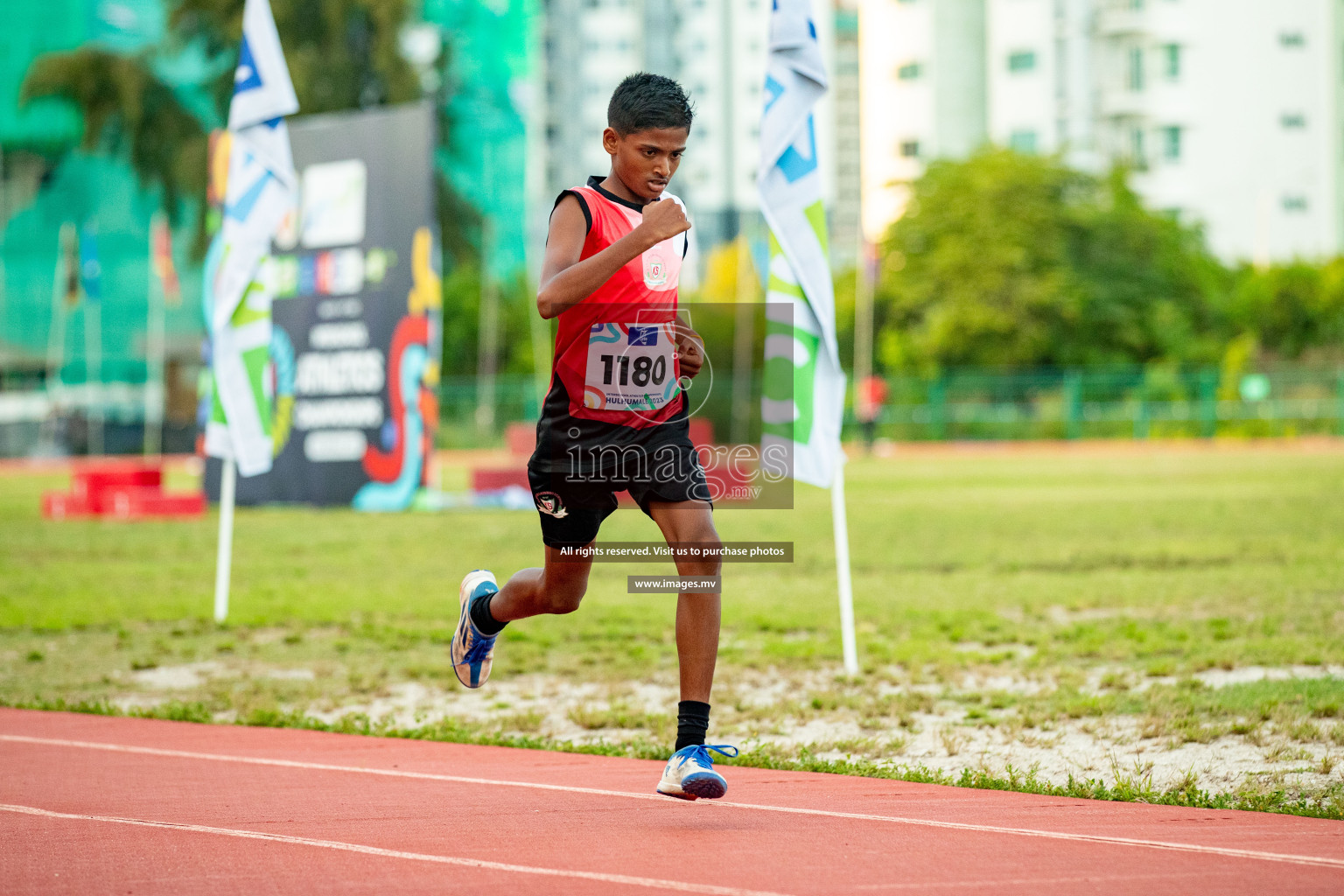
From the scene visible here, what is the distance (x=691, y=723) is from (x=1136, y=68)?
65.4 metres

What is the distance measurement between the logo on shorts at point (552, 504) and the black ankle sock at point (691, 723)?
2.43 feet

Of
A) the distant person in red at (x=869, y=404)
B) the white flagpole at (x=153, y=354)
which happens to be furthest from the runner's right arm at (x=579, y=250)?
the white flagpole at (x=153, y=354)

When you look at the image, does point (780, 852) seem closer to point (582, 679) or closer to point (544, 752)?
point (544, 752)

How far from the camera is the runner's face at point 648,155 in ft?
15.3

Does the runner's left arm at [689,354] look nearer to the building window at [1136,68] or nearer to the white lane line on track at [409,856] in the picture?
the white lane line on track at [409,856]

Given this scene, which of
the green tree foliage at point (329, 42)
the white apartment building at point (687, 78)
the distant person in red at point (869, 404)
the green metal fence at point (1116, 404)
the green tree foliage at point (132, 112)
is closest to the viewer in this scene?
the distant person in red at point (869, 404)

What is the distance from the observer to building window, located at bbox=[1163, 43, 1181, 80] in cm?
6388

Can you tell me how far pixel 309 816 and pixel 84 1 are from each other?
45.3m

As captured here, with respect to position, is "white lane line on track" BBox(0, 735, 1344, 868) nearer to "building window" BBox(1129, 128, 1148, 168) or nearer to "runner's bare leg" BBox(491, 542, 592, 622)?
"runner's bare leg" BBox(491, 542, 592, 622)

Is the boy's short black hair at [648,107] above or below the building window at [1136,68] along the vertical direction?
below

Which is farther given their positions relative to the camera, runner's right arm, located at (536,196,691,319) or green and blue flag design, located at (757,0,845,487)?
green and blue flag design, located at (757,0,845,487)

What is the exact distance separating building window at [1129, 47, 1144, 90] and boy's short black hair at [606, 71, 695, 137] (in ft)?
212

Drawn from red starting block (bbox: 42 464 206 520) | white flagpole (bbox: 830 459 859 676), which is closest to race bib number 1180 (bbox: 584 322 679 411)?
white flagpole (bbox: 830 459 859 676)

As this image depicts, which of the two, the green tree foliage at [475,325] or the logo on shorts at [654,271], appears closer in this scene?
the logo on shorts at [654,271]
